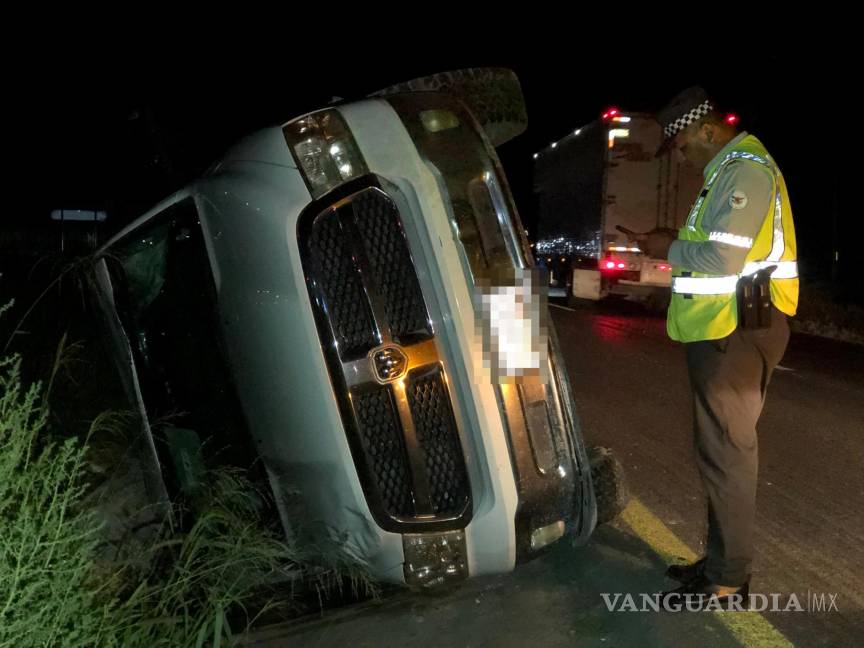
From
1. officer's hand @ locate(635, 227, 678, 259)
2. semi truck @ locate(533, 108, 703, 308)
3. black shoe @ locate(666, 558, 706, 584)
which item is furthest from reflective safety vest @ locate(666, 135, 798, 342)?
semi truck @ locate(533, 108, 703, 308)

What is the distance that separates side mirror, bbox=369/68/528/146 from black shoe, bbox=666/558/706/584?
1947 mm

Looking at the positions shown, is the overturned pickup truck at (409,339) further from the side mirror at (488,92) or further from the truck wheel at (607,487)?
the truck wheel at (607,487)

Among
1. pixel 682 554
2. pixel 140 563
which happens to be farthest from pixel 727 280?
pixel 140 563

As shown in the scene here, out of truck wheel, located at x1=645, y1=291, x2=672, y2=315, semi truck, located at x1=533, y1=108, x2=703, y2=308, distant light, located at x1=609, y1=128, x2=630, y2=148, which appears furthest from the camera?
distant light, located at x1=609, y1=128, x2=630, y2=148

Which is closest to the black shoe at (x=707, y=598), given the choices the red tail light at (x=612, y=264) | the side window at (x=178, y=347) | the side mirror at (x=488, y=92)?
the side window at (x=178, y=347)

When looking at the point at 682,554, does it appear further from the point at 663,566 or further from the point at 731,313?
the point at 731,313

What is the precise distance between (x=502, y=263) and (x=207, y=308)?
4.34 ft

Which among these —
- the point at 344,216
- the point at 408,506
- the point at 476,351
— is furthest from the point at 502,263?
the point at 408,506

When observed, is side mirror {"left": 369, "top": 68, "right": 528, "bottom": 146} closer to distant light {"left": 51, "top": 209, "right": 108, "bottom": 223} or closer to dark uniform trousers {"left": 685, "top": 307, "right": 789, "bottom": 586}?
dark uniform trousers {"left": 685, "top": 307, "right": 789, "bottom": 586}

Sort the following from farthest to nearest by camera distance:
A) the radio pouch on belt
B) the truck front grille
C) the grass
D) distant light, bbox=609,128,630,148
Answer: distant light, bbox=609,128,630,148 → the radio pouch on belt → the truck front grille → the grass

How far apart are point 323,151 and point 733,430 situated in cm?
188

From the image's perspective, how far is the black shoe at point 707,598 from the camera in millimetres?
3159

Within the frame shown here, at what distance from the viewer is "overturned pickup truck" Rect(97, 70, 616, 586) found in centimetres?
263

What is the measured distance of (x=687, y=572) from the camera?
3.34 m
